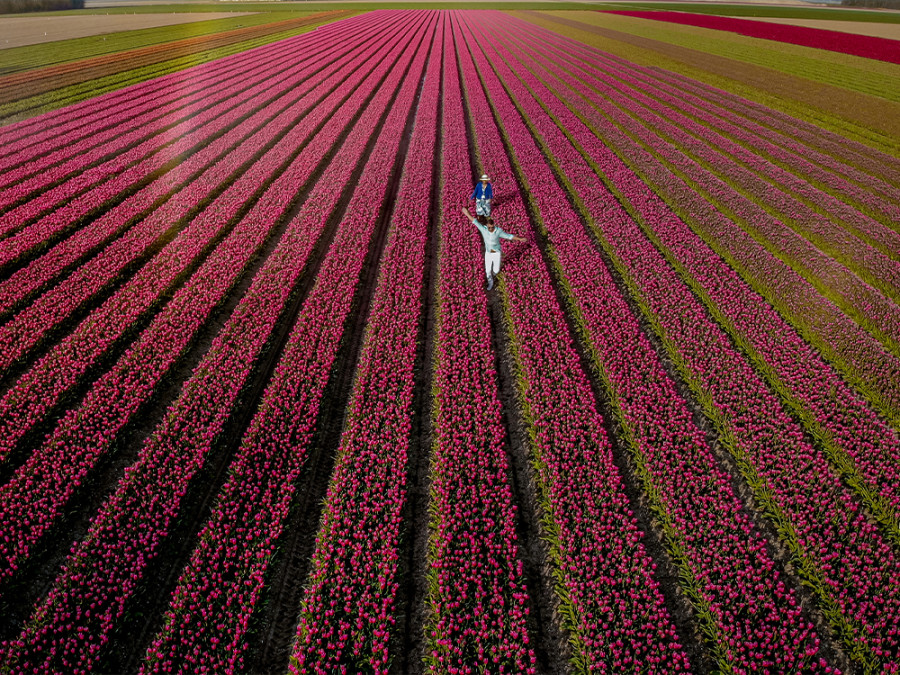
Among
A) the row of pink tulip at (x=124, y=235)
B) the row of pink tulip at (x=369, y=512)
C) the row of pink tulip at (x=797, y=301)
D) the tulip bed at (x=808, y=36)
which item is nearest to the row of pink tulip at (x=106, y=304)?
the row of pink tulip at (x=124, y=235)

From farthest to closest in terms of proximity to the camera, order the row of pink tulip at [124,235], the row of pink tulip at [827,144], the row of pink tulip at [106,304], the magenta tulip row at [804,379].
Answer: the row of pink tulip at [827,144] < the row of pink tulip at [124,235] < the row of pink tulip at [106,304] < the magenta tulip row at [804,379]

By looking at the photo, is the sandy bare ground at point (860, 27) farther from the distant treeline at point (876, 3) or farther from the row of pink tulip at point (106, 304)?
the row of pink tulip at point (106, 304)

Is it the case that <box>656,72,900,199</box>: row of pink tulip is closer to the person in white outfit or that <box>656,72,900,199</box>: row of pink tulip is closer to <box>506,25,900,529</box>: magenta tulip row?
<box>506,25,900,529</box>: magenta tulip row

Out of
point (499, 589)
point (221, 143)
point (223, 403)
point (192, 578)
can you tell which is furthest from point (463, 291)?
point (221, 143)

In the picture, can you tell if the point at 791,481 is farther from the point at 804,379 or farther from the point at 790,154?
the point at 790,154

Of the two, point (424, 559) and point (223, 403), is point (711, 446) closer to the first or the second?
point (424, 559)

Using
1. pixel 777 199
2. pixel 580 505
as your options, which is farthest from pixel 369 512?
pixel 777 199
